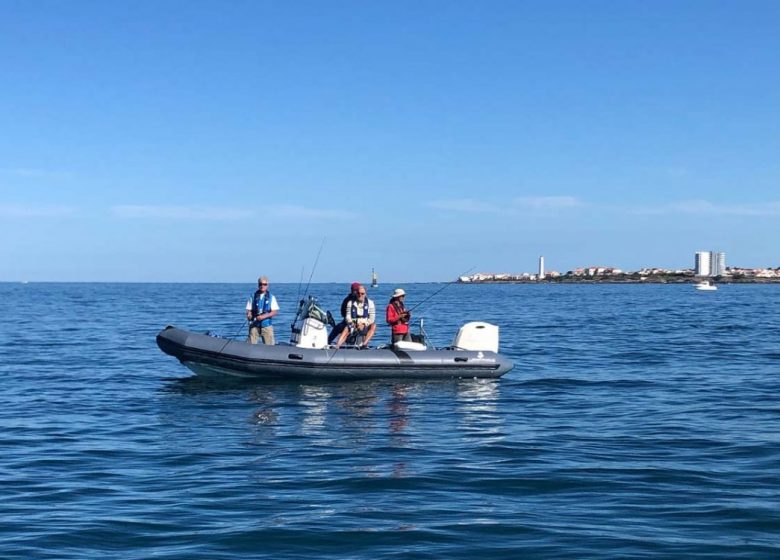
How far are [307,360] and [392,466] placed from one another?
7280mm

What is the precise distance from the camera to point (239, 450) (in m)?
10.1

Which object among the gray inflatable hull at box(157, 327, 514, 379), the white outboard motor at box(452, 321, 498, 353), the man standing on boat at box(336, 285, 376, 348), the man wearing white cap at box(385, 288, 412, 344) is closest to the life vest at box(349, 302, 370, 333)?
the man standing on boat at box(336, 285, 376, 348)

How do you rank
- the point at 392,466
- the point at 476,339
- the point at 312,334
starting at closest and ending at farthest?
the point at 392,466 → the point at 312,334 → the point at 476,339

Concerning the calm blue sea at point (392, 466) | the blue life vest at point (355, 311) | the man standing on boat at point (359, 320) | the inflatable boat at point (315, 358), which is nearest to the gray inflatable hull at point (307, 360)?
the inflatable boat at point (315, 358)

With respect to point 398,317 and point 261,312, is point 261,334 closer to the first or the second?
point 261,312

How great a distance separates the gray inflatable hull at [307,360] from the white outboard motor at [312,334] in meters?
0.35

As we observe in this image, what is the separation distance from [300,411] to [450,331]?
19.7 meters

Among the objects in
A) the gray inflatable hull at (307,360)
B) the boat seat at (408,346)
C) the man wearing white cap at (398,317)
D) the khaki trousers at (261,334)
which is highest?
the man wearing white cap at (398,317)

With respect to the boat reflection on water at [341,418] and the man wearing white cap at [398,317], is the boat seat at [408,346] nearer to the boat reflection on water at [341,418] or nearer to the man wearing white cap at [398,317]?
the man wearing white cap at [398,317]

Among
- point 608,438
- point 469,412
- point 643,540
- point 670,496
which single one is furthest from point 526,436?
point 643,540

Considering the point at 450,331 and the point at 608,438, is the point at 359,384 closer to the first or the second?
the point at 608,438

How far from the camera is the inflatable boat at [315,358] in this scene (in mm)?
16281

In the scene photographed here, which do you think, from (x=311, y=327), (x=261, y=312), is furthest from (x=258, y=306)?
(x=311, y=327)

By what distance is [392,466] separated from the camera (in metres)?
9.19
